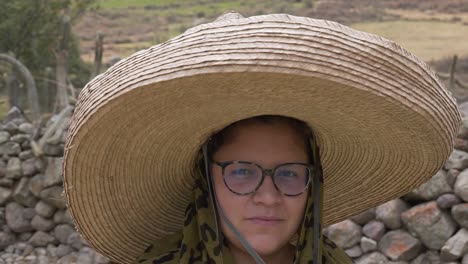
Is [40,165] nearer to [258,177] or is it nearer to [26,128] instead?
[26,128]

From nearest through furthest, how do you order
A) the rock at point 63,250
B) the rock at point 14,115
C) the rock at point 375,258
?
the rock at point 375,258 → the rock at point 63,250 → the rock at point 14,115

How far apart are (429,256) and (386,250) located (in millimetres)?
291

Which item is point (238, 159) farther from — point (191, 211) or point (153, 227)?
point (153, 227)

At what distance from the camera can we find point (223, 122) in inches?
64.6

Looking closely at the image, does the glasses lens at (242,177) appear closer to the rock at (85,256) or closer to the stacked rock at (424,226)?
the stacked rock at (424,226)

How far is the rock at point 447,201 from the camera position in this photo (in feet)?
16.1

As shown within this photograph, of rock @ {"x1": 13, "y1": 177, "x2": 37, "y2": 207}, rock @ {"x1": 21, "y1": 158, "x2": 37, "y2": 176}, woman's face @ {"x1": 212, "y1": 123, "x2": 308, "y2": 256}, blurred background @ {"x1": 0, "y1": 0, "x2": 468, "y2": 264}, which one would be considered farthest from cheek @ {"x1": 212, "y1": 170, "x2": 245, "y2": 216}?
rock @ {"x1": 13, "y1": 177, "x2": 37, "y2": 207}

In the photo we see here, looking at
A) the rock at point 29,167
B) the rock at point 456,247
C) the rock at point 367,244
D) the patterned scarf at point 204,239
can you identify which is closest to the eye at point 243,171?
the patterned scarf at point 204,239

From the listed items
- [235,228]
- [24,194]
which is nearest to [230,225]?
[235,228]

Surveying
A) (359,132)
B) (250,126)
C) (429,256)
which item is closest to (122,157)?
(250,126)

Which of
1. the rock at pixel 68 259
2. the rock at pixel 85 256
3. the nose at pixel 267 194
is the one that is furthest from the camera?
the rock at pixel 68 259

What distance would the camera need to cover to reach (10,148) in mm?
7082

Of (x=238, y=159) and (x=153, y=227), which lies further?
(x=153, y=227)

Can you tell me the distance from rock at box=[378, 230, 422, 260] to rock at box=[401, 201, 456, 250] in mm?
59
